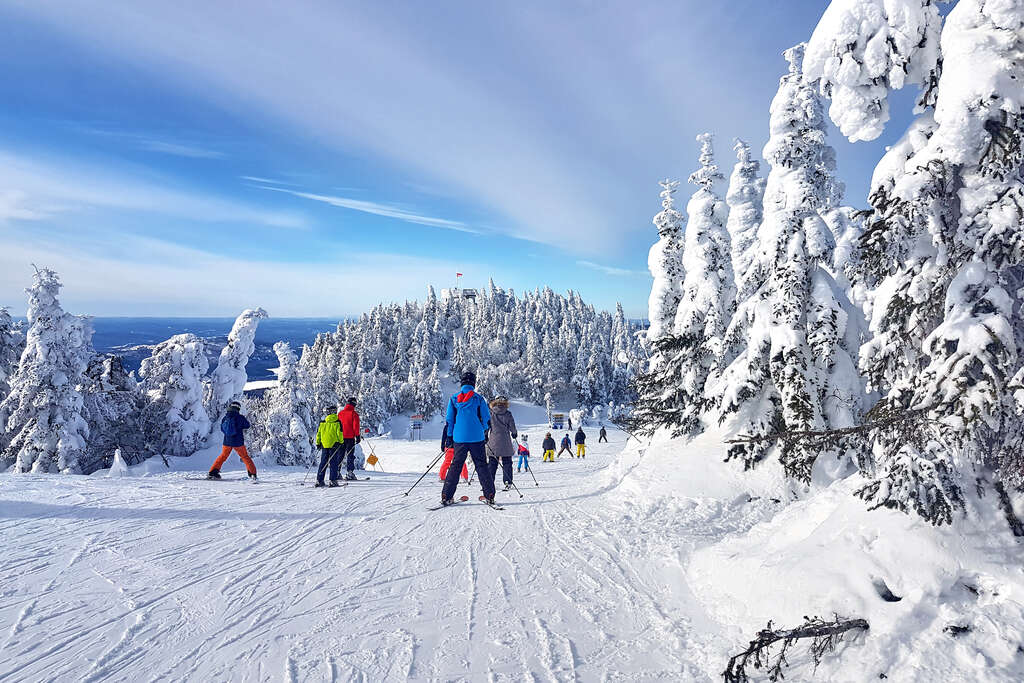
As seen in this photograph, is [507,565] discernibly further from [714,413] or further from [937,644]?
[714,413]

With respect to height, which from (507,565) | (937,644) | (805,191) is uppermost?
(805,191)

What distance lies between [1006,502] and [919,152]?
10.7 feet

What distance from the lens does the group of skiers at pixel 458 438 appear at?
794 cm

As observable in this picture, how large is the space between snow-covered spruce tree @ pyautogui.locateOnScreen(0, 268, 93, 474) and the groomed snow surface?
15.6 meters

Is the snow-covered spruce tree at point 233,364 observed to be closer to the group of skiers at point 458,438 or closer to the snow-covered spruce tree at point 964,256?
the group of skiers at point 458,438

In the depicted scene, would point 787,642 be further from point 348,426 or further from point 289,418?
point 289,418

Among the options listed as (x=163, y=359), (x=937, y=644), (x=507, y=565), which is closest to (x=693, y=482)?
(x=507, y=565)

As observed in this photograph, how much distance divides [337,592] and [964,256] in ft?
21.7

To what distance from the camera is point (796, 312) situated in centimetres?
1035

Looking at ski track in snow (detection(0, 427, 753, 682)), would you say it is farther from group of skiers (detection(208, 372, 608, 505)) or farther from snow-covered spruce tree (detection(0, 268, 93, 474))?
snow-covered spruce tree (detection(0, 268, 93, 474))

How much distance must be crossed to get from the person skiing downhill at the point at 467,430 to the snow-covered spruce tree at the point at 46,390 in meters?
19.1

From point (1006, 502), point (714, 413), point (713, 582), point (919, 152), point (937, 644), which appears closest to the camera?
point (937, 644)

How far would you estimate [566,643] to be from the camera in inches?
156

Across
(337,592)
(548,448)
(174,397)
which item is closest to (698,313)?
(337,592)
